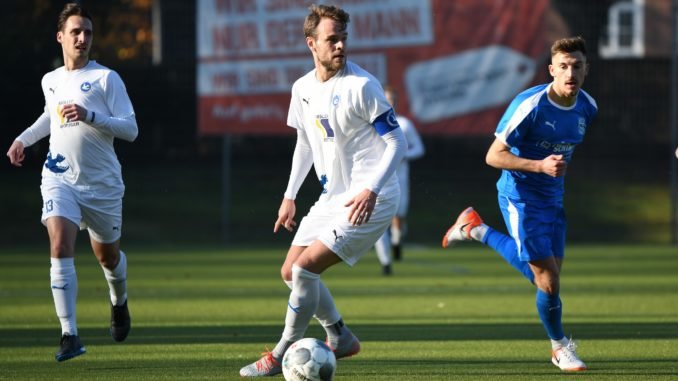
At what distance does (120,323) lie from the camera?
8727 mm

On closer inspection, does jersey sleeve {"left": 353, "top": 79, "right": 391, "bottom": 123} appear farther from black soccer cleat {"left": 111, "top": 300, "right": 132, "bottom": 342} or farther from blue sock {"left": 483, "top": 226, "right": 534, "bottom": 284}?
black soccer cleat {"left": 111, "top": 300, "right": 132, "bottom": 342}

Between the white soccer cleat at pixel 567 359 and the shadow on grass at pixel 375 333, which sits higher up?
the white soccer cleat at pixel 567 359

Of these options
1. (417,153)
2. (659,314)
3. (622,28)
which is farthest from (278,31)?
(659,314)

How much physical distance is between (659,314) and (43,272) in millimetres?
7552

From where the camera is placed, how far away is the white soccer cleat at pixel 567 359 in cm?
744

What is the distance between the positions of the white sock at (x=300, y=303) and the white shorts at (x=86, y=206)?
1691 millimetres

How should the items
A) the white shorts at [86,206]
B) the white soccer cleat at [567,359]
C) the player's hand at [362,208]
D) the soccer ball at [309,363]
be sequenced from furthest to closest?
the white shorts at [86,206] → the white soccer cleat at [567,359] → the player's hand at [362,208] → the soccer ball at [309,363]

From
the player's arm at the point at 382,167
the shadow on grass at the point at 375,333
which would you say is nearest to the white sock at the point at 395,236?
the shadow on grass at the point at 375,333

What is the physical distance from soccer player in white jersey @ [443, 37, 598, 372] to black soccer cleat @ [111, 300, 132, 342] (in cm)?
271

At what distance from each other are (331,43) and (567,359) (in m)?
2.29

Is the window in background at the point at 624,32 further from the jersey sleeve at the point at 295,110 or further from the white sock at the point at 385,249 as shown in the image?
the jersey sleeve at the point at 295,110

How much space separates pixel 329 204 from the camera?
720cm

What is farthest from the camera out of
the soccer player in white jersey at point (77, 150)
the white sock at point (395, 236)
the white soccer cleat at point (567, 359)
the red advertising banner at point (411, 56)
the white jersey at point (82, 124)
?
the red advertising banner at point (411, 56)

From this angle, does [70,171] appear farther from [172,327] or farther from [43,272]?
[43,272]
